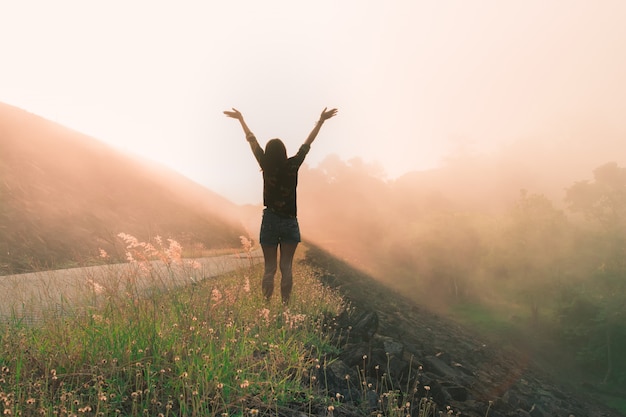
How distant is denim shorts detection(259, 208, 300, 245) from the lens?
7.00 m

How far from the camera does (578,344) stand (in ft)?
125

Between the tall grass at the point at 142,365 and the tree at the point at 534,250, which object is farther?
the tree at the point at 534,250

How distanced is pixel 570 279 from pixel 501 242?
866 cm

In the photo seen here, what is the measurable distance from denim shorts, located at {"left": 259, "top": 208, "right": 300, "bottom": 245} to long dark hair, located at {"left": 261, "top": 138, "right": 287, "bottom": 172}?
73 cm

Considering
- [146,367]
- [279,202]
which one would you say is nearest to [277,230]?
[279,202]

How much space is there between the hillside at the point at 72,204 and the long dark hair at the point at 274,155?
6.24 feet

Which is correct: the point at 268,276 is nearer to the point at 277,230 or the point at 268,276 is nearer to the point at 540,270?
the point at 277,230

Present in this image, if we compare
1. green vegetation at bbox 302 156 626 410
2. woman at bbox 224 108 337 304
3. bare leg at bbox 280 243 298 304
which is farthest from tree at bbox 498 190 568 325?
woman at bbox 224 108 337 304

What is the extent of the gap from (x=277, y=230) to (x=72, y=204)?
21.1 m

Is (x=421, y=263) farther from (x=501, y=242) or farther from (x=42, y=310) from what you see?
(x=42, y=310)

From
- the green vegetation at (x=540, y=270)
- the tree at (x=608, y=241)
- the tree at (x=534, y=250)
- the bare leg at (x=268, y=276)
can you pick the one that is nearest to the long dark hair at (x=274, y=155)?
the bare leg at (x=268, y=276)

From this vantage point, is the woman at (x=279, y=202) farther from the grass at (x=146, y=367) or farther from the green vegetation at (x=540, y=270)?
the green vegetation at (x=540, y=270)

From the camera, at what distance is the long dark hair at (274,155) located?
23.0 feet

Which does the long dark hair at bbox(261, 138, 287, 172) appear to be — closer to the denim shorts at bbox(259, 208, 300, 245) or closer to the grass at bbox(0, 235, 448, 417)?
the denim shorts at bbox(259, 208, 300, 245)
